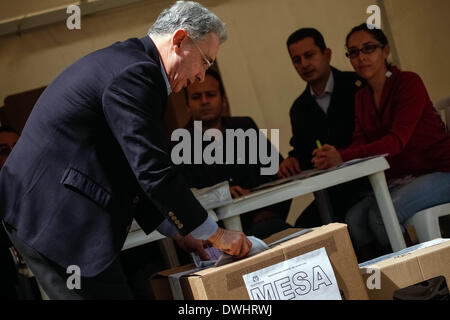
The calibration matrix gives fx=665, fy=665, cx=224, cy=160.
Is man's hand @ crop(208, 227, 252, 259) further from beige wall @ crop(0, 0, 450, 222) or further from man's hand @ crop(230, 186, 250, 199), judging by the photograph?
beige wall @ crop(0, 0, 450, 222)

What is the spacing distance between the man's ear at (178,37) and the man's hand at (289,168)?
203 cm

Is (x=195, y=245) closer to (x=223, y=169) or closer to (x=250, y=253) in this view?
(x=250, y=253)

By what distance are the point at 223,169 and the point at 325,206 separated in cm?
62

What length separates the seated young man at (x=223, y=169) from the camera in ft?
11.1

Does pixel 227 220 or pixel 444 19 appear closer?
pixel 227 220

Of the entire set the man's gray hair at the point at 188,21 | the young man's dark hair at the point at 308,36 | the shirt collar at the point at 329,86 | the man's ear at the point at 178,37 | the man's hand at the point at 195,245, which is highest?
the young man's dark hair at the point at 308,36

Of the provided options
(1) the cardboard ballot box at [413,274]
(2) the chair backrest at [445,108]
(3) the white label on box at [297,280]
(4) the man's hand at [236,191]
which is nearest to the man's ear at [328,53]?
(2) the chair backrest at [445,108]

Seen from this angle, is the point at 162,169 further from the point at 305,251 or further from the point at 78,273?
the point at 305,251

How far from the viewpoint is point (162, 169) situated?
1.65 meters

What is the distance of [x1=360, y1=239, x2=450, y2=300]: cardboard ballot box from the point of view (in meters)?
2.12

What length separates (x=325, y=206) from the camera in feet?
12.1

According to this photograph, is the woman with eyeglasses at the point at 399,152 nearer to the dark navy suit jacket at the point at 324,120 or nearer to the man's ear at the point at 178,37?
the dark navy suit jacket at the point at 324,120
